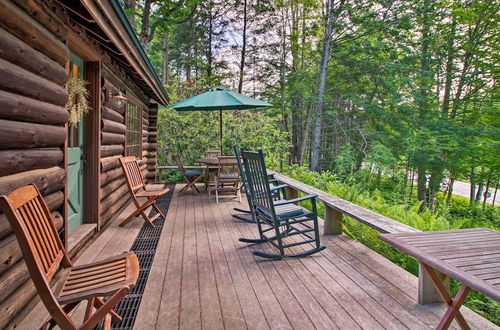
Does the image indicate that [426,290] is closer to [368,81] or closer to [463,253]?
[463,253]

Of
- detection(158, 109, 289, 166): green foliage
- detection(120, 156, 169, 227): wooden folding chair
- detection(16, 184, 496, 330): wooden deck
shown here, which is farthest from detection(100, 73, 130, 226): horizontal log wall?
detection(158, 109, 289, 166): green foliage

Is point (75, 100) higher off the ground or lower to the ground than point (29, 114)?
higher

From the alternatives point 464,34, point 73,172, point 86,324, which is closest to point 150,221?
point 73,172

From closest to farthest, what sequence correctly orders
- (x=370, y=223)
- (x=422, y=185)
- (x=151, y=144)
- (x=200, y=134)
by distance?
(x=370, y=223) → (x=151, y=144) → (x=200, y=134) → (x=422, y=185)

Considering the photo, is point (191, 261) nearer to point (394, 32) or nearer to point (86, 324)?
point (86, 324)

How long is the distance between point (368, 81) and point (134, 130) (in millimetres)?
9227

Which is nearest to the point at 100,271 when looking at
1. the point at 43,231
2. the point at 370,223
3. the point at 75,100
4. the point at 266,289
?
the point at 43,231

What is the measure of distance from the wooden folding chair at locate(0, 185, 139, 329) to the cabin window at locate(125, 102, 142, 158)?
4505mm

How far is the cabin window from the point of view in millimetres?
6112

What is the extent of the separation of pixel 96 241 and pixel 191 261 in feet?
4.13

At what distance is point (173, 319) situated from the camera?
201 centimetres

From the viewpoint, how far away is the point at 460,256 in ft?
5.30

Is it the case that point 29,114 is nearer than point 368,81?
Yes

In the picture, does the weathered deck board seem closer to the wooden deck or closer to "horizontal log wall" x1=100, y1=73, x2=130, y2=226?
the wooden deck
